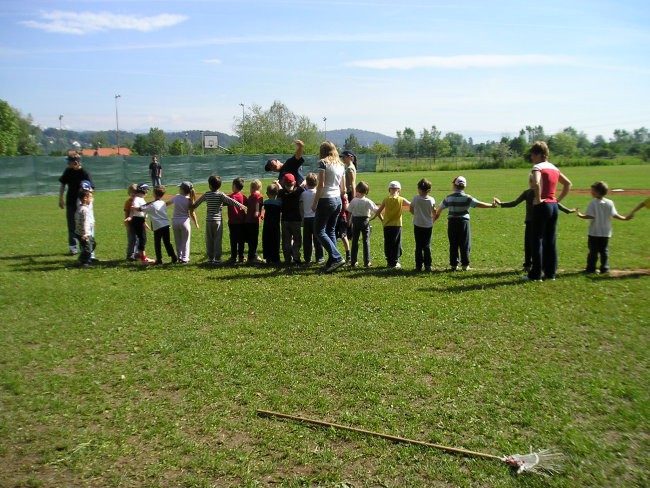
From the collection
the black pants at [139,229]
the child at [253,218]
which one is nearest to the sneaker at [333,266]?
the child at [253,218]

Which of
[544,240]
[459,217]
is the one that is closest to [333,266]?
[459,217]

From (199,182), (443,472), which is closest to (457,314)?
(443,472)

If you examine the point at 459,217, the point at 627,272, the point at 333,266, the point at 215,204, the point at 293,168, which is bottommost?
the point at 627,272

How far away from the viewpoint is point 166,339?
5844 millimetres

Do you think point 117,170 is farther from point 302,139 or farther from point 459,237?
point 302,139

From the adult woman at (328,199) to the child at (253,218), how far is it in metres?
1.47

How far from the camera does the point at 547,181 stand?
7.66 m

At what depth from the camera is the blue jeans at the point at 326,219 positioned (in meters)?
8.59

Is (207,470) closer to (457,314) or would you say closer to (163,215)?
(457,314)

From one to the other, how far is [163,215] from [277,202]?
2.15m

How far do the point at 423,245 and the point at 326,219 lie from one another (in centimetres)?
169

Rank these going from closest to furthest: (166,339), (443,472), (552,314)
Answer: (443,472)
(166,339)
(552,314)

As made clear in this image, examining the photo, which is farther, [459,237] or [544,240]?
[459,237]

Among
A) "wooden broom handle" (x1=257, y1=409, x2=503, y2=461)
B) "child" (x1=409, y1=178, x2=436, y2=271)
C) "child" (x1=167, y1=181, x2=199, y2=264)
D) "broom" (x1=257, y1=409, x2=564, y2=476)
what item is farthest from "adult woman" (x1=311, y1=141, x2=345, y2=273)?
"broom" (x1=257, y1=409, x2=564, y2=476)
